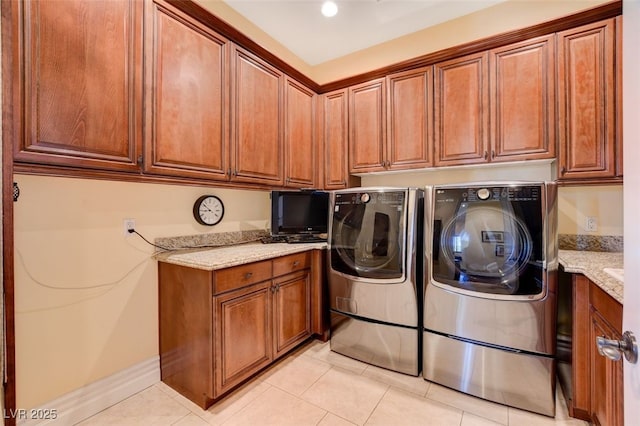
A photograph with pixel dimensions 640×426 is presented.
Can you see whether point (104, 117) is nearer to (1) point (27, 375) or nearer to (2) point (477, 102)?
(1) point (27, 375)

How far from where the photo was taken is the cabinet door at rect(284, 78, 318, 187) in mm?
2635

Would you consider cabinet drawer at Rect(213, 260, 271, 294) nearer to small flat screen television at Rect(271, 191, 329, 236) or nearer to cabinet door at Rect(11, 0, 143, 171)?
small flat screen television at Rect(271, 191, 329, 236)

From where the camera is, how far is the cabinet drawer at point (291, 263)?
208 cm

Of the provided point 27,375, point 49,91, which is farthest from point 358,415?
point 49,91

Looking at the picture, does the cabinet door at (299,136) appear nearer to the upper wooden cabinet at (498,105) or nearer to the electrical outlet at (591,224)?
the upper wooden cabinet at (498,105)

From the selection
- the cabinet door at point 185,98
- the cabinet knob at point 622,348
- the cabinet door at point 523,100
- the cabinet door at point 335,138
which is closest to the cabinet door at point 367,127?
the cabinet door at point 335,138

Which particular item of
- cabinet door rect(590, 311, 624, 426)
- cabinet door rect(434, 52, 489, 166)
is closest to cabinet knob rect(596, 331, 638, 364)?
cabinet door rect(590, 311, 624, 426)

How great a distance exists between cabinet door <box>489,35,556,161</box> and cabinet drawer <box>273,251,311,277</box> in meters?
1.73

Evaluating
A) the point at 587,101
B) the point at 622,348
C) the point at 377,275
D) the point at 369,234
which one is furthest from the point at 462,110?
the point at 622,348

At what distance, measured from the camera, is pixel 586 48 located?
1.88 meters

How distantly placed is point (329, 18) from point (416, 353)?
9.87 feet

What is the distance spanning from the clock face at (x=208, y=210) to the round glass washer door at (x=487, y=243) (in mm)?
1782

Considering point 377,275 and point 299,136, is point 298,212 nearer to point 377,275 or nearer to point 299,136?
point 299,136

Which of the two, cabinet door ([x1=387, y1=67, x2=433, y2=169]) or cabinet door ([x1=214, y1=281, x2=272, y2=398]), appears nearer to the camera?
cabinet door ([x1=214, y1=281, x2=272, y2=398])
